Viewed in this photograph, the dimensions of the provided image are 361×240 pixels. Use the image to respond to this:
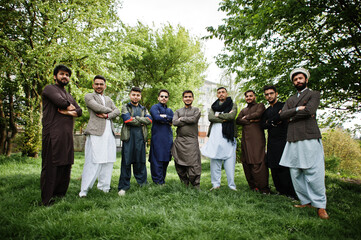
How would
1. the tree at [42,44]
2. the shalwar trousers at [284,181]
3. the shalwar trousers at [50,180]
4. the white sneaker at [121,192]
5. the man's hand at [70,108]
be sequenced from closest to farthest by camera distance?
1. the shalwar trousers at [50,180]
2. the man's hand at [70,108]
3. the white sneaker at [121,192]
4. the shalwar trousers at [284,181]
5. the tree at [42,44]

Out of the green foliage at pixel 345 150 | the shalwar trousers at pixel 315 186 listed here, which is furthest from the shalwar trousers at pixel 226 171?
the green foliage at pixel 345 150

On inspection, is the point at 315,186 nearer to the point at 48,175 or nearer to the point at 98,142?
the point at 98,142

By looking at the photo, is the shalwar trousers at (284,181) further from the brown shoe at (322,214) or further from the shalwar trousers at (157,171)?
the shalwar trousers at (157,171)

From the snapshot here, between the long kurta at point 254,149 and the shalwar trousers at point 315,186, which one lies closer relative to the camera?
the shalwar trousers at point 315,186

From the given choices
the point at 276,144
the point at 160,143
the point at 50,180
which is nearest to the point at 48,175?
the point at 50,180

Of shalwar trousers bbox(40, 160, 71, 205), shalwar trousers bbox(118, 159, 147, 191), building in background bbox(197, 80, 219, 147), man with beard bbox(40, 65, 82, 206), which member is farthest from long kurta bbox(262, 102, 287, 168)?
building in background bbox(197, 80, 219, 147)

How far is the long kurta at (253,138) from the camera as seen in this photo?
4.80 m

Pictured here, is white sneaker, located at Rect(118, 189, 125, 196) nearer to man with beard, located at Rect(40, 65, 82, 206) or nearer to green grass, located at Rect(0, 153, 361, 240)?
green grass, located at Rect(0, 153, 361, 240)

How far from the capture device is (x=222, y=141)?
5020 millimetres

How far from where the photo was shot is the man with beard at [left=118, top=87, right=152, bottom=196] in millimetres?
4594

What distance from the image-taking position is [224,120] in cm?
501

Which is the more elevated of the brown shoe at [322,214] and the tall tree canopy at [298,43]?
the tall tree canopy at [298,43]

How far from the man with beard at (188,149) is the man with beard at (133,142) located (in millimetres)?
770

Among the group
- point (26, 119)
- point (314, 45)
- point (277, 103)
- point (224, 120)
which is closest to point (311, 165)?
point (277, 103)
